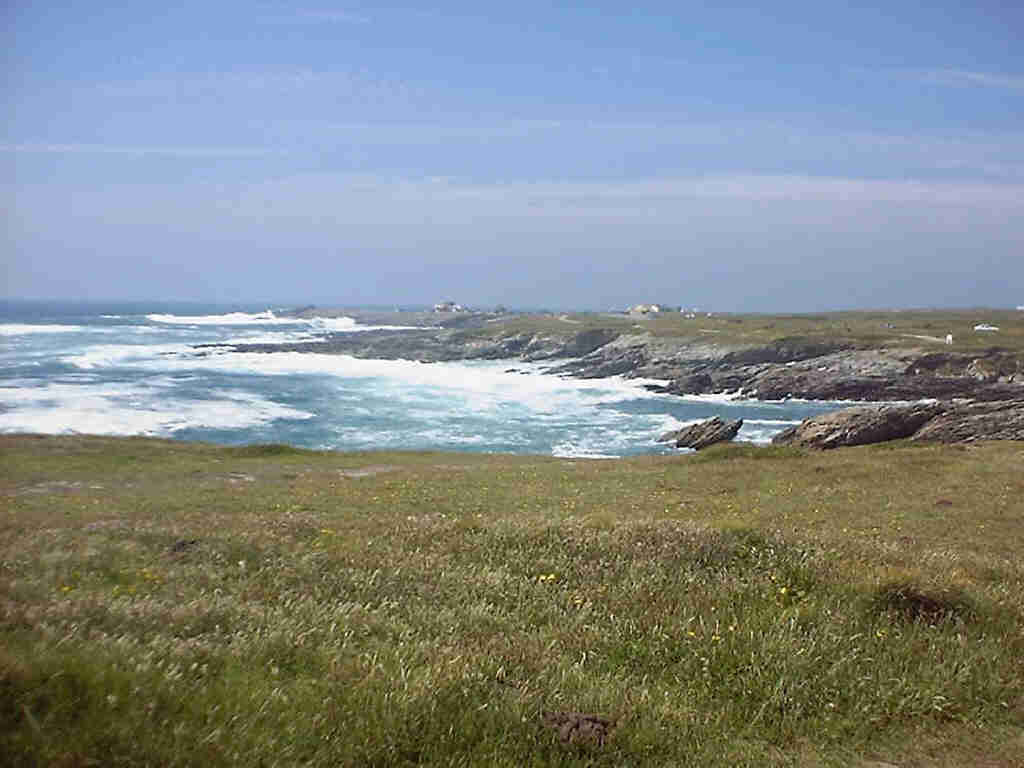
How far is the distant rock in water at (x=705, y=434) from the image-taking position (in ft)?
192

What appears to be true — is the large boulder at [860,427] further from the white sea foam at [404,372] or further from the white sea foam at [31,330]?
the white sea foam at [31,330]

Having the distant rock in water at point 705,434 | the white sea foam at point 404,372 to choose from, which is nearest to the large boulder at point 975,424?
the distant rock in water at point 705,434

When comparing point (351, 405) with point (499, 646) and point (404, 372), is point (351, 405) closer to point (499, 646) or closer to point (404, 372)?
point (404, 372)

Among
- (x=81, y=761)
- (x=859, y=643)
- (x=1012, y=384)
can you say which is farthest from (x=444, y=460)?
(x=1012, y=384)

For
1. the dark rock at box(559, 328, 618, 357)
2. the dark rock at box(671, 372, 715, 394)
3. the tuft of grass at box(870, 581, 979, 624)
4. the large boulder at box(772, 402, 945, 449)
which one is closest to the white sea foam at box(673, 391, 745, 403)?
the dark rock at box(671, 372, 715, 394)

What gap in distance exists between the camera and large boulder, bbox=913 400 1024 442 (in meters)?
52.9

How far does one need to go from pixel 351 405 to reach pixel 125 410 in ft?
72.6

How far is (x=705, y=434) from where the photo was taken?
59.5 m

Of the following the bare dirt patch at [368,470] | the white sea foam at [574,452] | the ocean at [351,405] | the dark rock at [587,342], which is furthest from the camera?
the dark rock at [587,342]

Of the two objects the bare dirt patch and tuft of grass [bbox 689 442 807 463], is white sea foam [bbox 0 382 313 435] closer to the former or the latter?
the bare dirt patch

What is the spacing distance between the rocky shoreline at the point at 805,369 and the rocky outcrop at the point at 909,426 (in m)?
0.14

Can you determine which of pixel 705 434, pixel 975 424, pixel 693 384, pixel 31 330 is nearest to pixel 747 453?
pixel 705 434

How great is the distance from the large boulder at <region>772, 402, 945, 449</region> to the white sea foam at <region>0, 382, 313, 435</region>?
45.6 m

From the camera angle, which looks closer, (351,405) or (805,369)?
(351,405)
